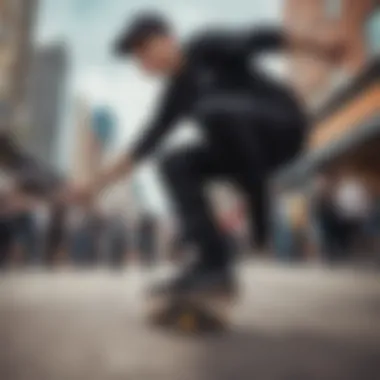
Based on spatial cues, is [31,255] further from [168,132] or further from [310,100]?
[310,100]

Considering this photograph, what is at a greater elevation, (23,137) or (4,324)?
(23,137)

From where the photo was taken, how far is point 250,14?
3.73 ft

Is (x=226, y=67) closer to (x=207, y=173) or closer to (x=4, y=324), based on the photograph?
(x=207, y=173)

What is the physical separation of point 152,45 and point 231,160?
0.71ft

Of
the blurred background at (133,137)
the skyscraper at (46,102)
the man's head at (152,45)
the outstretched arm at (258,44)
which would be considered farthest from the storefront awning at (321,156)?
the skyscraper at (46,102)

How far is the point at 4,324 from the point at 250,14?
2.01 feet

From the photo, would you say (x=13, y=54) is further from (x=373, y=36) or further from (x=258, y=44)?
(x=373, y=36)

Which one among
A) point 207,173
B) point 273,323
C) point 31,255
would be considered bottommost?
point 273,323

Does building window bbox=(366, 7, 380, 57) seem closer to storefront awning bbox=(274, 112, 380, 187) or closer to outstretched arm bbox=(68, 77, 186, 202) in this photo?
storefront awning bbox=(274, 112, 380, 187)

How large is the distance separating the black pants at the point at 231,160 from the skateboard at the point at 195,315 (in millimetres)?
59

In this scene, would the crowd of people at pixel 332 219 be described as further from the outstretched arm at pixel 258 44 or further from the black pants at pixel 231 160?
the outstretched arm at pixel 258 44

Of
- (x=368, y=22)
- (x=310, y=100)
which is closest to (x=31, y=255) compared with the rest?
(x=310, y=100)

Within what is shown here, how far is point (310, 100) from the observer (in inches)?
43.2

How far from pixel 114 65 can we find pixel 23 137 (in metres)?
0.18
